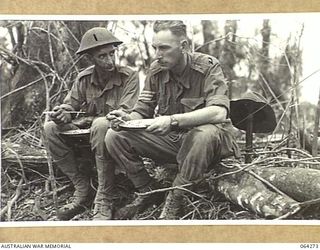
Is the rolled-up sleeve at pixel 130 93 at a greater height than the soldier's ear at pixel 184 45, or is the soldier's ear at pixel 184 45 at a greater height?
the soldier's ear at pixel 184 45

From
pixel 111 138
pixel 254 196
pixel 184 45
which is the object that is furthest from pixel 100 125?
pixel 254 196

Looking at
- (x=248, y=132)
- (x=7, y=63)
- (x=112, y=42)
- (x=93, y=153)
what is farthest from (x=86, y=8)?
(x=248, y=132)

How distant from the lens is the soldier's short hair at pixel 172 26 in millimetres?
1386

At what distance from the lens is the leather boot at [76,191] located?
4.61 ft

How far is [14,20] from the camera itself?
55.5 inches

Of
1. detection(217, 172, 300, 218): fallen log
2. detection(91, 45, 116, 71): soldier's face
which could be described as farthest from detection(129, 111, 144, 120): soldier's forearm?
detection(217, 172, 300, 218): fallen log

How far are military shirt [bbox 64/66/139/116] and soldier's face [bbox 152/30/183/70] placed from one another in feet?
0.23

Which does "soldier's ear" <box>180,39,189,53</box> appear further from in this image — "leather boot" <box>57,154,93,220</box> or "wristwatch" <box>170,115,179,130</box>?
"leather boot" <box>57,154,93,220</box>

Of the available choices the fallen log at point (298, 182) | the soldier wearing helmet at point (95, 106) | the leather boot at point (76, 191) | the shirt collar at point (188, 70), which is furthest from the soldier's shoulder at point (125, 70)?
the fallen log at point (298, 182)

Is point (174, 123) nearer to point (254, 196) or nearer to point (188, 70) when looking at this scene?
point (188, 70)

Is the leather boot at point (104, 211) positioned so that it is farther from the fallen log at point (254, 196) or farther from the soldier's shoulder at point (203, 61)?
the soldier's shoulder at point (203, 61)

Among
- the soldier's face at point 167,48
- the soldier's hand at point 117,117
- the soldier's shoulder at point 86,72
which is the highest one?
the soldier's face at point 167,48

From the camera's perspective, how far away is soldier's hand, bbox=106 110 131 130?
138 centimetres

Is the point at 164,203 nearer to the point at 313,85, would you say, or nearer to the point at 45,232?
the point at 45,232
